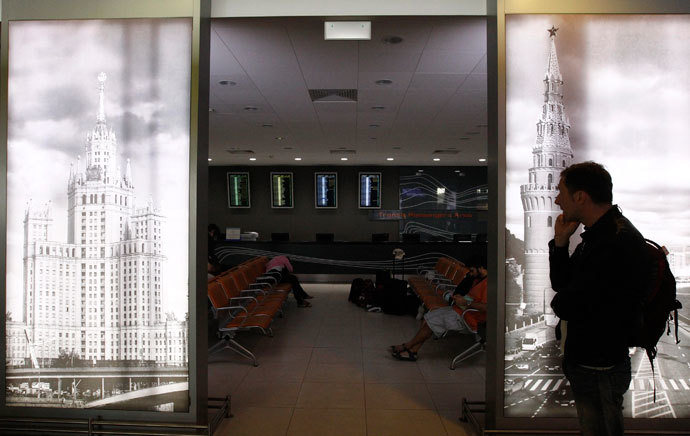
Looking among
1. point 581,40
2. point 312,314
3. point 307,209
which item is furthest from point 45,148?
point 307,209

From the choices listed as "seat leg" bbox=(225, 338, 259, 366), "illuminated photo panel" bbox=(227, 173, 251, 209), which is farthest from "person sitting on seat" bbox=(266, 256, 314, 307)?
"illuminated photo panel" bbox=(227, 173, 251, 209)

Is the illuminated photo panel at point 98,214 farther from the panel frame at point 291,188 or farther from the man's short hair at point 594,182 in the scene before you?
the panel frame at point 291,188

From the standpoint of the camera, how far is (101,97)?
9.93 ft

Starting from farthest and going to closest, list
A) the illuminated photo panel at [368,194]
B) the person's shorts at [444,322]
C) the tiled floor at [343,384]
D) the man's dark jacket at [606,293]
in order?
1. the illuminated photo panel at [368,194]
2. the person's shorts at [444,322]
3. the tiled floor at [343,384]
4. the man's dark jacket at [606,293]

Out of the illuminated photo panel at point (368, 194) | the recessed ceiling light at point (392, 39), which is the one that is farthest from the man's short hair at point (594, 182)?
the illuminated photo panel at point (368, 194)

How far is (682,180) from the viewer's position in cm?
293

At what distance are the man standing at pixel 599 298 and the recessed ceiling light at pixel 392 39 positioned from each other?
2.61 meters

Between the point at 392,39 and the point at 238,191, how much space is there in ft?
33.4

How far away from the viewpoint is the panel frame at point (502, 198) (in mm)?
2879

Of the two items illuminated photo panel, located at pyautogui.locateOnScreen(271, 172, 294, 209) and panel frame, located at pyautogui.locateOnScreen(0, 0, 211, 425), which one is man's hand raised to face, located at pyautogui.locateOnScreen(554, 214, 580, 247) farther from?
illuminated photo panel, located at pyautogui.locateOnScreen(271, 172, 294, 209)

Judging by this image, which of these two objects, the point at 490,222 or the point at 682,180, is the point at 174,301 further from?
the point at 682,180

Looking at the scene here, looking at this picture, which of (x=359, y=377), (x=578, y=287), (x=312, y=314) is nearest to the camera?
(x=578, y=287)

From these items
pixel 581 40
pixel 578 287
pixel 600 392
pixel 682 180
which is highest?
pixel 581 40

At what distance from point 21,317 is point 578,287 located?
10.6 feet
